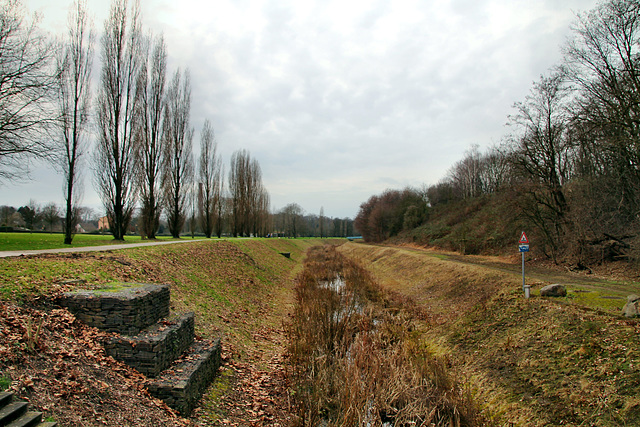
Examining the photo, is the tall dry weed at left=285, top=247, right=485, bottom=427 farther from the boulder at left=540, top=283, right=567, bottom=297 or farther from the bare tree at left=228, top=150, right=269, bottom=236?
the bare tree at left=228, top=150, right=269, bottom=236

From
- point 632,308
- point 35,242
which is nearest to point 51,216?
point 35,242

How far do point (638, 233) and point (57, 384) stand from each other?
714 inches

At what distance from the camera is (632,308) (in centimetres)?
722

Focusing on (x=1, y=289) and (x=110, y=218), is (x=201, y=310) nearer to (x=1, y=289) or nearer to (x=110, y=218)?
(x=1, y=289)

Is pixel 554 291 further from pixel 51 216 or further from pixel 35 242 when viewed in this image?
pixel 51 216

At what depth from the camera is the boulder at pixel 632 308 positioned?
711 cm

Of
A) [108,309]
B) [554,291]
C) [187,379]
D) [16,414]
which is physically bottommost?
[187,379]

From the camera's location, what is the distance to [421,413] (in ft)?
19.8

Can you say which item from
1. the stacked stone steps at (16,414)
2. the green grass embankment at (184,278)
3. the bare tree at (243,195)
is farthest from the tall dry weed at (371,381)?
the bare tree at (243,195)

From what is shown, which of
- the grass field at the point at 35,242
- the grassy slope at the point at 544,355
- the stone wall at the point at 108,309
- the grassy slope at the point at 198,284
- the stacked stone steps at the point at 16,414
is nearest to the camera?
the stacked stone steps at the point at 16,414

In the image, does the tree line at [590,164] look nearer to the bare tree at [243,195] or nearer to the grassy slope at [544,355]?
the grassy slope at [544,355]

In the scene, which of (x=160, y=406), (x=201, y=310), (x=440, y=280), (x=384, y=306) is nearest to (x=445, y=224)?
(x=440, y=280)

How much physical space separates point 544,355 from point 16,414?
9070 mm

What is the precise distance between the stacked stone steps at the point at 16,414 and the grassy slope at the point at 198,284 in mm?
2745
